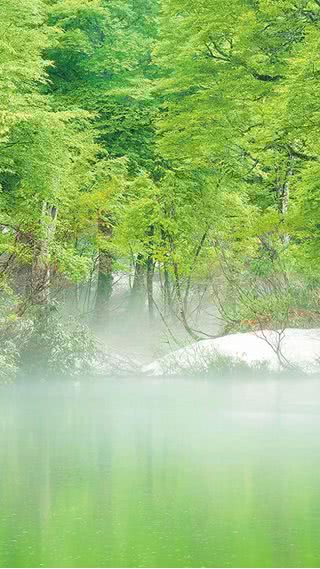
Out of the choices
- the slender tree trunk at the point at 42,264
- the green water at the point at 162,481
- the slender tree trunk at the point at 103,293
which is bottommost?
the green water at the point at 162,481

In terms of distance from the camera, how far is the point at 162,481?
12.9 m

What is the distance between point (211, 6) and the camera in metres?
25.9

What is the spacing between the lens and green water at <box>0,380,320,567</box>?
30.0 ft

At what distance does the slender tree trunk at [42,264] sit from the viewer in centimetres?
2727

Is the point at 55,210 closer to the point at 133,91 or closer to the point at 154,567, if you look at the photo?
the point at 133,91

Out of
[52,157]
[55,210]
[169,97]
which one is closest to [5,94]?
[52,157]

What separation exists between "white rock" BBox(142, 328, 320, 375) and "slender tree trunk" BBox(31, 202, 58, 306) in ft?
12.1

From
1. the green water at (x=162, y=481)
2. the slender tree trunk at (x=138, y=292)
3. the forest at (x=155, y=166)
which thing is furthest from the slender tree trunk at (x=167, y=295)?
the green water at (x=162, y=481)

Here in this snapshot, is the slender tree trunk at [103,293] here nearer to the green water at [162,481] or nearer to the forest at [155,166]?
the forest at [155,166]

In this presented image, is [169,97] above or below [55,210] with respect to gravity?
above

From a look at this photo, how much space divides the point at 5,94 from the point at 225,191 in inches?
407

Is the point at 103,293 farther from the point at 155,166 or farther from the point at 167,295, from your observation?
the point at 155,166

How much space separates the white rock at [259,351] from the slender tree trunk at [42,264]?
3678 millimetres

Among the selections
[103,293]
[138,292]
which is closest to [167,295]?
[103,293]
